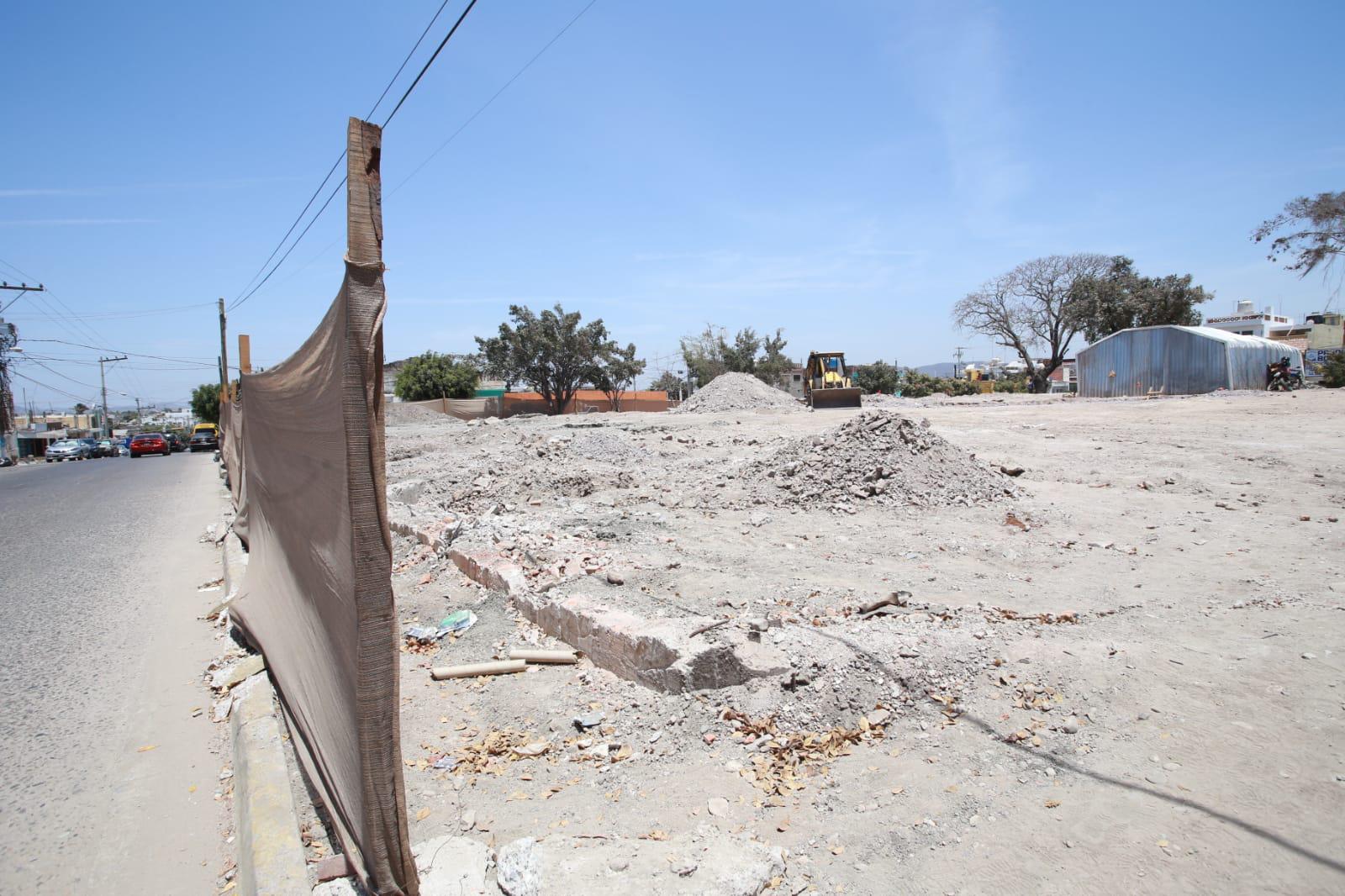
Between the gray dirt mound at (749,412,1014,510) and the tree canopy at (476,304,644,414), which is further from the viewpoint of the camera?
the tree canopy at (476,304,644,414)

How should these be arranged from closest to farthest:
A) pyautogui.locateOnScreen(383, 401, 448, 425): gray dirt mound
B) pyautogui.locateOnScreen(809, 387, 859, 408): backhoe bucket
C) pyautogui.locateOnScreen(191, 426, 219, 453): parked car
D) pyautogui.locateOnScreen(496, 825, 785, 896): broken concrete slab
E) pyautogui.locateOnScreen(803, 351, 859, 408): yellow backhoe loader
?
pyautogui.locateOnScreen(496, 825, 785, 896): broken concrete slab
pyautogui.locateOnScreen(809, 387, 859, 408): backhoe bucket
pyautogui.locateOnScreen(803, 351, 859, 408): yellow backhoe loader
pyautogui.locateOnScreen(383, 401, 448, 425): gray dirt mound
pyautogui.locateOnScreen(191, 426, 219, 453): parked car

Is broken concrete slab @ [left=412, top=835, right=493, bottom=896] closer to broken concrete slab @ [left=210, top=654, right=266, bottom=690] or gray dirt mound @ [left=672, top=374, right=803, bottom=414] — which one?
broken concrete slab @ [left=210, top=654, right=266, bottom=690]

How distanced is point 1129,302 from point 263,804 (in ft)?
155

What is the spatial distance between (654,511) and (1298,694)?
20.8ft

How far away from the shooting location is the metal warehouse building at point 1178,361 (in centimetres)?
2636

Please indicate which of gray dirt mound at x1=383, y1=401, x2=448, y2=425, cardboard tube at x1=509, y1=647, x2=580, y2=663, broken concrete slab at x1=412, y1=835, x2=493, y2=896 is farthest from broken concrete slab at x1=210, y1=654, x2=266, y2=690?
gray dirt mound at x1=383, y1=401, x2=448, y2=425

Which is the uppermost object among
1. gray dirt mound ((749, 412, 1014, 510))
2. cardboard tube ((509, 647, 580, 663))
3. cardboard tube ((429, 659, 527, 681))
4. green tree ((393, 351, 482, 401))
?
green tree ((393, 351, 482, 401))

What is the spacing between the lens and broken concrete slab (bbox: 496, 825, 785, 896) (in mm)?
2406

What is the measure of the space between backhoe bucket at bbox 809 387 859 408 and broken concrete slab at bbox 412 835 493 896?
24064mm

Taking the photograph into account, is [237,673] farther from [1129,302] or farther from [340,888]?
[1129,302]

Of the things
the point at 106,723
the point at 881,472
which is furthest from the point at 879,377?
the point at 106,723

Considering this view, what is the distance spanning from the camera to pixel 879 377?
180 ft

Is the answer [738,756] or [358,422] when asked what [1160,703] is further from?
[358,422]

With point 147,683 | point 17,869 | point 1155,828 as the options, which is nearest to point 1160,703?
point 1155,828
